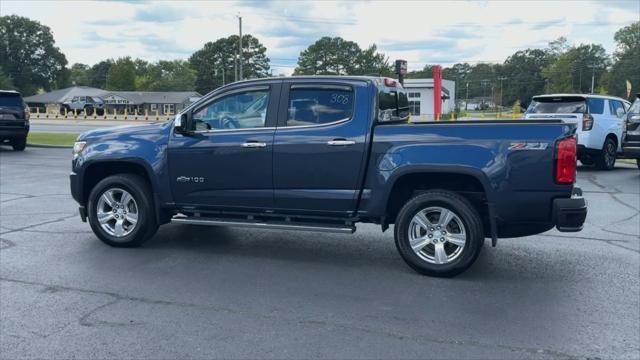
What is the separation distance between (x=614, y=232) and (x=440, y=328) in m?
4.64

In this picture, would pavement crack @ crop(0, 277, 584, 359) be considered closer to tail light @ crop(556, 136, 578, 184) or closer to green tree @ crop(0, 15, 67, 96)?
tail light @ crop(556, 136, 578, 184)

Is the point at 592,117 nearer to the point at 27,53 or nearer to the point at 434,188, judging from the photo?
the point at 434,188

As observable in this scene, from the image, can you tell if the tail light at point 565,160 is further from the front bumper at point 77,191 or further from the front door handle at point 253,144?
the front bumper at point 77,191

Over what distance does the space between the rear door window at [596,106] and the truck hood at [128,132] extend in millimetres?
11651

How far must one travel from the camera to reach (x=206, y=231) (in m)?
8.29

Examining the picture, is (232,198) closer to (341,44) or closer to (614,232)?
(614,232)

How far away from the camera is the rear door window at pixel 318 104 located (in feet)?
21.4

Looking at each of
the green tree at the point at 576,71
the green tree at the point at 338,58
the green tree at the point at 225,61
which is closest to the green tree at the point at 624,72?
the green tree at the point at 576,71

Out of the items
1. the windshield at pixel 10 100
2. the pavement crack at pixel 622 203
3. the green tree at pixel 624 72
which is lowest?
the pavement crack at pixel 622 203

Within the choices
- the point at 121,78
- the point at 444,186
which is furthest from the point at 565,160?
the point at 121,78

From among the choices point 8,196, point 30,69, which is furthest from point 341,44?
point 8,196

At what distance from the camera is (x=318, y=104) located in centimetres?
662

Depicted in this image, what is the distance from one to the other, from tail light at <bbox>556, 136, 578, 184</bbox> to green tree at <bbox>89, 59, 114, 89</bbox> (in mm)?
143882

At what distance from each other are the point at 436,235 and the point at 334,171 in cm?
121
